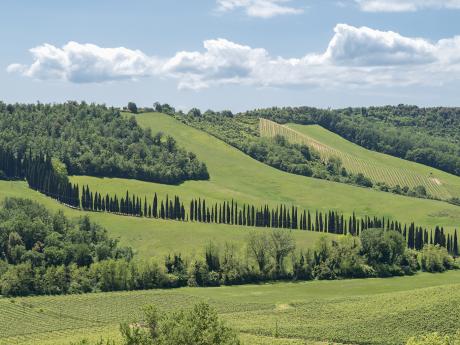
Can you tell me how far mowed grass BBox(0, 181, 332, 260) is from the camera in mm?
168125

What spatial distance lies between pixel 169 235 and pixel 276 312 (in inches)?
2496

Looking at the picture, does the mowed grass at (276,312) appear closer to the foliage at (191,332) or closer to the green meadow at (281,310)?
the green meadow at (281,310)

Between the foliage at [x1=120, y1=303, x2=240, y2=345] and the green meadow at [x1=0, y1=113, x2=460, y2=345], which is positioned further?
the green meadow at [x1=0, y1=113, x2=460, y2=345]

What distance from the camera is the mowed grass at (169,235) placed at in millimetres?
168125

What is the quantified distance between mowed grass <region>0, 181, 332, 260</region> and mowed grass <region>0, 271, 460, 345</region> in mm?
23262

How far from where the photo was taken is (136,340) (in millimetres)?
64562

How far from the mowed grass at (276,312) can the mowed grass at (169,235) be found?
23.3 meters

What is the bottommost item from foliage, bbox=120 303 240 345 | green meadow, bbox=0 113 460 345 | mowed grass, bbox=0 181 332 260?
green meadow, bbox=0 113 460 345

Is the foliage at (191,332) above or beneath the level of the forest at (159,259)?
above

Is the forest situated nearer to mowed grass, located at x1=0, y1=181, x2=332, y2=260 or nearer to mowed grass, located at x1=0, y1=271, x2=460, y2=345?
mowed grass, located at x1=0, y1=181, x2=332, y2=260

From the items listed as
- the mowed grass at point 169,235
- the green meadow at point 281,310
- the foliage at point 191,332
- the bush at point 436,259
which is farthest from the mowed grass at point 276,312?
the foliage at point 191,332

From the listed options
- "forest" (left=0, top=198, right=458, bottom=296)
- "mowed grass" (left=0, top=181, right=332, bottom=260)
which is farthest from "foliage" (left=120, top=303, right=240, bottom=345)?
"mowed grass" (left=0, top=181, right=332, bottom=260)

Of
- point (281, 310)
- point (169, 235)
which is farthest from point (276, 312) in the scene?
point (169, 235)

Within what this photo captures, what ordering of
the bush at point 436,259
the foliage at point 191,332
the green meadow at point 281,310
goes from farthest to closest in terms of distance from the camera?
the bush at point 436,259 → the green meadow at point 281,310 → the foliage at point 191,332
